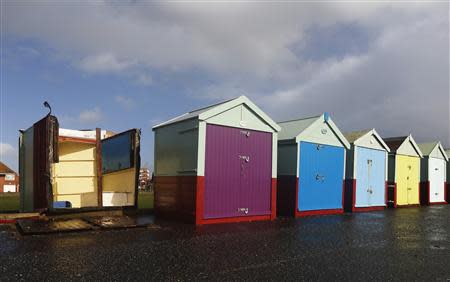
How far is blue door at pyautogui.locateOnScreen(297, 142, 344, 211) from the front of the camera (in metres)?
14.0

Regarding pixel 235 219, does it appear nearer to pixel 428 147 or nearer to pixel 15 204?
pixel 15 204

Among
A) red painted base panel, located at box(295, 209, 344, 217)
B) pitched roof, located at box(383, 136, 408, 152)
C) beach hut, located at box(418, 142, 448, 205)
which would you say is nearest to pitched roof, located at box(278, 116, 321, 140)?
red painted base panel, located at box(295, 209, 344, 217)

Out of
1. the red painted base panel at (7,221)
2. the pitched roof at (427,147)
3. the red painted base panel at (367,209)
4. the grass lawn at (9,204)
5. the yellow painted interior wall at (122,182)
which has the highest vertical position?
the pitched roof at (427,147)

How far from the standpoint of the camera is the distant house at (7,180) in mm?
59522

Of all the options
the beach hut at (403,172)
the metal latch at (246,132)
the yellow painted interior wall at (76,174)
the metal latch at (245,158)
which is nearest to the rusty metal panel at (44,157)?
the yellow painted interior wall at (76,174)

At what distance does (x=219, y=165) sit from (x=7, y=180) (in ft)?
199

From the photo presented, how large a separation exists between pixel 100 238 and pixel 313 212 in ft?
28.1

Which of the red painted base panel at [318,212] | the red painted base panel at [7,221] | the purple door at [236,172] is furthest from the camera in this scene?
the red painted base panel at [318,212]

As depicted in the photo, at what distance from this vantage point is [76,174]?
1350cm

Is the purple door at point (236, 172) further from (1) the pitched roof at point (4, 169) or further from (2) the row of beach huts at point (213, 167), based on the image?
(1) the pitched roof at point (4, 169)

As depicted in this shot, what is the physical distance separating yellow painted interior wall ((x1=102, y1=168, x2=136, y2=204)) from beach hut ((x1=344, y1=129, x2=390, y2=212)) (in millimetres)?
9300

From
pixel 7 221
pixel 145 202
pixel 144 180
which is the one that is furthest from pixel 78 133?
pixel 144 180

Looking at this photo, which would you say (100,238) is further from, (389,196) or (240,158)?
(389,196)

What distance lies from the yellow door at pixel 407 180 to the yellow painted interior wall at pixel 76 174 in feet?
49.4
